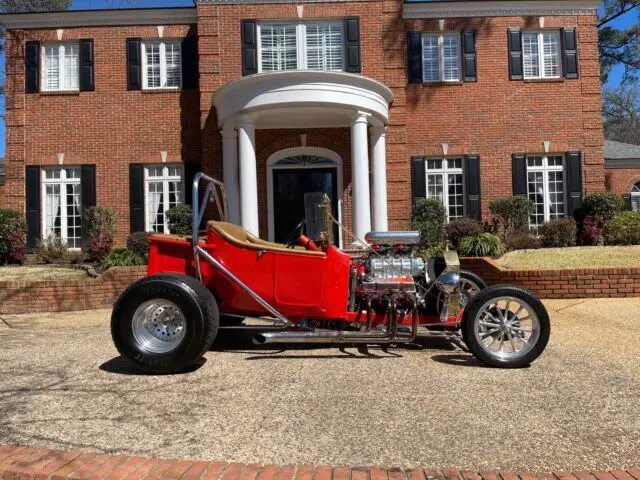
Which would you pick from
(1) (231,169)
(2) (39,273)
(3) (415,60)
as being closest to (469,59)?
(3) (415,60)

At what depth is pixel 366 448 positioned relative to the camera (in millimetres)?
2932

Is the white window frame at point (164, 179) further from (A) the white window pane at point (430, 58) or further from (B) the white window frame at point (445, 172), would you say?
(A) the white window pane at point (430, 58)

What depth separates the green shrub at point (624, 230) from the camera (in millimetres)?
11938

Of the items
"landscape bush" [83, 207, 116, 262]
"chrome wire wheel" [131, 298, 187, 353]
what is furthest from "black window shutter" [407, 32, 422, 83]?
"chrome wire wheel" [131, 298, 187, 353]

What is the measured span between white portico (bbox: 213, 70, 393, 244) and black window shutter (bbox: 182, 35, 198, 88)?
2.03 metres

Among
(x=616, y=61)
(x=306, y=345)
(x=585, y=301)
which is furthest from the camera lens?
(x=616, y=61)

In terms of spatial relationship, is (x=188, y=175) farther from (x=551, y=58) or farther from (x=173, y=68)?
(x=551, y=58)

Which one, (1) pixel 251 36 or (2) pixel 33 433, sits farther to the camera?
(1) pixel 251 36

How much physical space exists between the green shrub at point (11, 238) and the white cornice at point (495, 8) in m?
11.4

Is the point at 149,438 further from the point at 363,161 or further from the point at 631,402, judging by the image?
Result: the point at 363,161

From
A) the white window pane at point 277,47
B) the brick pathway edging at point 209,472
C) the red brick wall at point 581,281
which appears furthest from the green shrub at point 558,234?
the brick pathway edging at point 209,472

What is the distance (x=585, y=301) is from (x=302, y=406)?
5878mm

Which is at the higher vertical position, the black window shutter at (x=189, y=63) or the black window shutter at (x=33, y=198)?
the black window shutter at (x=189, y=63)

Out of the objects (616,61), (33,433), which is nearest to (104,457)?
(33,433)
